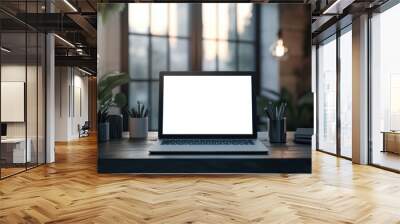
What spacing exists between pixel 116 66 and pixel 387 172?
4195mm

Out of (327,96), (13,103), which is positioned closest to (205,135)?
(13,103)

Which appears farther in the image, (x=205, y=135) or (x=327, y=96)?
(x=327, y=96)

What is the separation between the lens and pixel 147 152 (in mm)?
4191

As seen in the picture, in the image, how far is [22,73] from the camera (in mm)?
5680

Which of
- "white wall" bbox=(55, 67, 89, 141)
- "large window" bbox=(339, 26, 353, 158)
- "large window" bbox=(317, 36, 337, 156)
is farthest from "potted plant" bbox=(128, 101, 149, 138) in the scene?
"white wall" bbox=(55, 67, 89, 141)

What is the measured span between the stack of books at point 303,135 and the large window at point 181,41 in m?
0.94

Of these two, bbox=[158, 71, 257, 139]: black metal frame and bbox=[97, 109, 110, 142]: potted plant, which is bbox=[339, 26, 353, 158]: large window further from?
bbox=[97, 109, 110, 142]: potted plant

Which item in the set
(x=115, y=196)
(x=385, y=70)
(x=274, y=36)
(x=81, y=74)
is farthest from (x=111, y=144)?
(x=81, y=74)

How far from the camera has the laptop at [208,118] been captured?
397 centimetres

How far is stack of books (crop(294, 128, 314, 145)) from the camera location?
4.28 m

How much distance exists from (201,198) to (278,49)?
6.17 ft

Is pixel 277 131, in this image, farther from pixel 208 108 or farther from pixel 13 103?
pixel 13 103

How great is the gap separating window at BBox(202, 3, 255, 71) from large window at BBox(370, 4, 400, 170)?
2744 millimetres

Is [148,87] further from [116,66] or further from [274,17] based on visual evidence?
[274,17]
